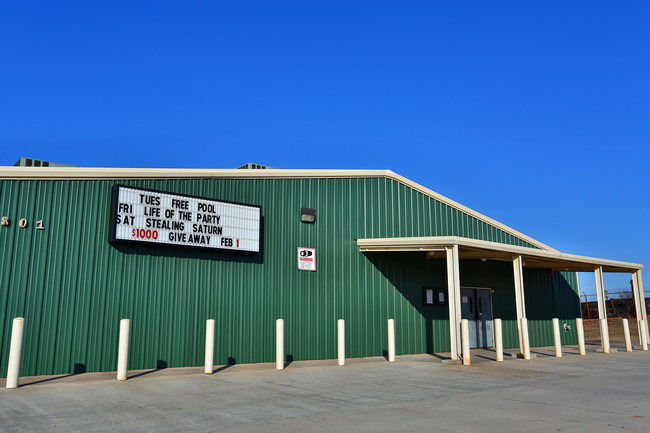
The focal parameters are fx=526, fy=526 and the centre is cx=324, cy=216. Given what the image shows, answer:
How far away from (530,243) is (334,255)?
9.94m

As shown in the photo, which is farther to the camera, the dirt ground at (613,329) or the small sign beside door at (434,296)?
the dirt ground at (613,329)

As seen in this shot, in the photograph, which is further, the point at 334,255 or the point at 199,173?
the point at 334,255

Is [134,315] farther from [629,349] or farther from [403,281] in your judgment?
[629,349]

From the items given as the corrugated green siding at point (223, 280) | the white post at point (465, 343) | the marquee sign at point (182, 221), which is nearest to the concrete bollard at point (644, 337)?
the corrugated green siding at point (223, 280)

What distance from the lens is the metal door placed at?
65.2 ft

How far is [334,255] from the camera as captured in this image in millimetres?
16781

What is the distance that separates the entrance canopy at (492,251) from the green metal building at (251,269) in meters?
0.06

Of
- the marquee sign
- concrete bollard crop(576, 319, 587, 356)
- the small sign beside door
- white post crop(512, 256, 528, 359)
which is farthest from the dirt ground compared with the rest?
the marquee sign

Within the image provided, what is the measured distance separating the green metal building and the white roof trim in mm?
33

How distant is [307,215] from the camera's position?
16.4m

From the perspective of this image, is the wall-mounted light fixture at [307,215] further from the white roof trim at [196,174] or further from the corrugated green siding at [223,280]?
the white roof trim at [196,174]

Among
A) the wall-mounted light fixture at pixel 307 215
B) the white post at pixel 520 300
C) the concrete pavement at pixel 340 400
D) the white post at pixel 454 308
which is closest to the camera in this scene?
the concrete pavement at pixel 340 400

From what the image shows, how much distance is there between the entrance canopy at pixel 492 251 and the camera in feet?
51.0

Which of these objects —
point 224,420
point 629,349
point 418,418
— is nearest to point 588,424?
point 418,418
